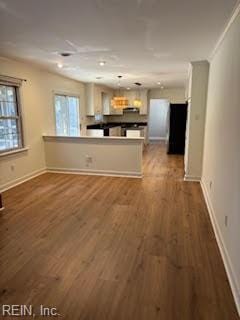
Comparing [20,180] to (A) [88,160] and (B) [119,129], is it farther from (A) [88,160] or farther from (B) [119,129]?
(B) [119,129]

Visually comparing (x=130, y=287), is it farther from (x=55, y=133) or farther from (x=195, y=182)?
(x=55, y=133)

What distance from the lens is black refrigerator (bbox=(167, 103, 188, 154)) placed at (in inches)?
305

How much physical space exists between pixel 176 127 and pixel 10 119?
5.34 meters

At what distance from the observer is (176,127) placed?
311 inches

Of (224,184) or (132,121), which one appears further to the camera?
(132,121)

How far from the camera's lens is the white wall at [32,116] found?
4.44 metres

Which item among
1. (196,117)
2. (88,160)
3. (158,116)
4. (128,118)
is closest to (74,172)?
(88,160)

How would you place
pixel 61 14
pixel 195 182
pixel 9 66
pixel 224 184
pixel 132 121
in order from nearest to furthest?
pixel 61 14 → pixel 224 184 → pixel 9 66 → pixel 195 182 → pixel 132 121

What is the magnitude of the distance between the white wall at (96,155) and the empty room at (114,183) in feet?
0.08

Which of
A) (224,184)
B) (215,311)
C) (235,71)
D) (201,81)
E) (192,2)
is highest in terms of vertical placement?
(192,2)

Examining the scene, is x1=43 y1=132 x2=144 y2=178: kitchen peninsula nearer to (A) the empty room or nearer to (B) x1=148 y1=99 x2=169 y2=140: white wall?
(A) the empty room

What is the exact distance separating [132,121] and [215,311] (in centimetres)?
929

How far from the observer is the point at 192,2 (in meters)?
2.11

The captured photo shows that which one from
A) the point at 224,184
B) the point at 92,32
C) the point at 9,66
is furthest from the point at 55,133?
the point at 224,184
